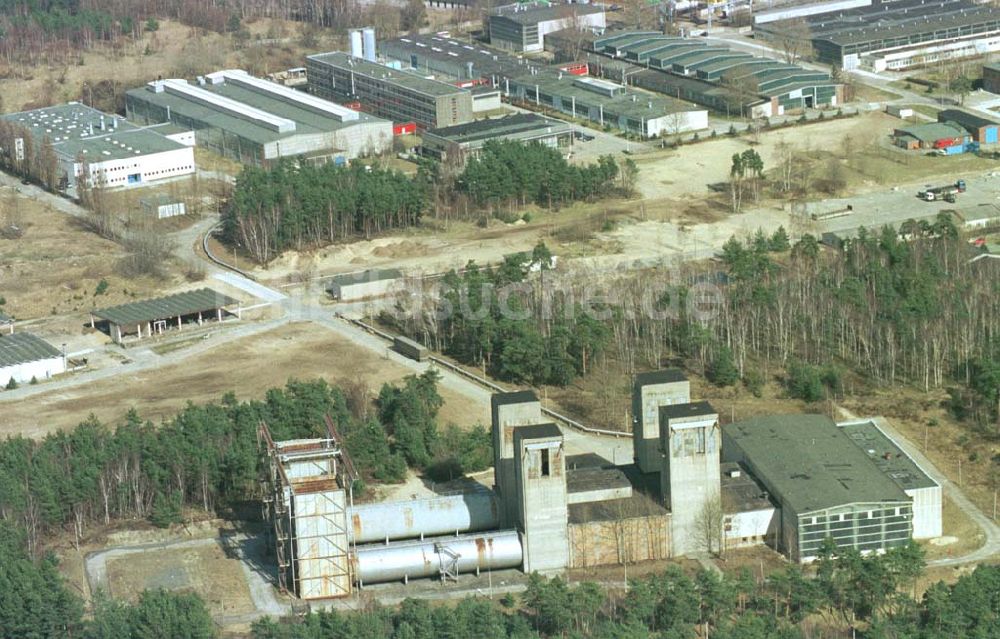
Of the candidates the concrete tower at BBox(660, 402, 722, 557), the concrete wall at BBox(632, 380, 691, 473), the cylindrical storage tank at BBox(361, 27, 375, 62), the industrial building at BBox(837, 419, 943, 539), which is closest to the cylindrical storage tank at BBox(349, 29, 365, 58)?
the cylindrical storage tank at BBox(361, 27, 375, 62)

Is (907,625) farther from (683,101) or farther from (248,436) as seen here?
(683,101)

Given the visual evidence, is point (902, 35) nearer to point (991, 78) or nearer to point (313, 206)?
point (991, 78)

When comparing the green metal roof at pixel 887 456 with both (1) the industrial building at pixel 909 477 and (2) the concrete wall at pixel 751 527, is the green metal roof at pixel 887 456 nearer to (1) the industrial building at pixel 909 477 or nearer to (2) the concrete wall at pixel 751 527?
(1) the industrial building at pixel 909 477

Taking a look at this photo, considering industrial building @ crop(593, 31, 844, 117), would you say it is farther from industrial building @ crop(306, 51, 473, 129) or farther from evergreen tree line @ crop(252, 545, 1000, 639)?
evergreen tree line @ crop(252, 545, 1000, 639)

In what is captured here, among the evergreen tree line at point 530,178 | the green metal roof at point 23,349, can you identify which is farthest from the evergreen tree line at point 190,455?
the evergreen tree line at point 530,178

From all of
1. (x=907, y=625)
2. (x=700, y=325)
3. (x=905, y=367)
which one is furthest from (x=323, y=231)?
(x=907, y=625)

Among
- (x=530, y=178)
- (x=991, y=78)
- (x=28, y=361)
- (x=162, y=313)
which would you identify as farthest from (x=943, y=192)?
(x=28, y=361)
